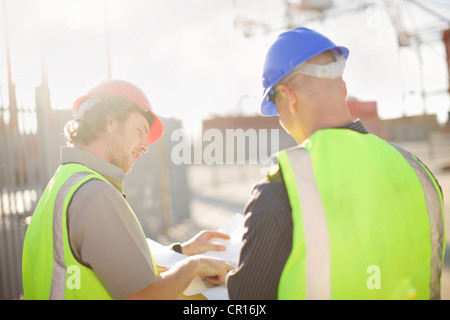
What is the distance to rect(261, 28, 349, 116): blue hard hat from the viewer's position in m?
1.52

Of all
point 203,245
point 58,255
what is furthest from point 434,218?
point 58,255

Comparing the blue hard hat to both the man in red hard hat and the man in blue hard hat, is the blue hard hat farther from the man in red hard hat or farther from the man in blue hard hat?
the man in red hard hat

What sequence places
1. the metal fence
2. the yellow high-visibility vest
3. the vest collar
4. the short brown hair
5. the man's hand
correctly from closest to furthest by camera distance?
the yellow high-visibility vest
the vest collar
the short brown hair
the man's hand
the metal fence

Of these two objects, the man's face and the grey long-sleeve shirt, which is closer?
the grey long-sleeve shirt

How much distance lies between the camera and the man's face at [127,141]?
204 cm

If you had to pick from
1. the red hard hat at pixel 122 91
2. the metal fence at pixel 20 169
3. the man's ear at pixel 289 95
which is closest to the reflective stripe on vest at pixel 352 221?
the man's ear at pixel 289 95

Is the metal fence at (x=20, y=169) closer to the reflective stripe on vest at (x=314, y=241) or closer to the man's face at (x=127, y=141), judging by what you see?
the man's face at (x=127, y=141)

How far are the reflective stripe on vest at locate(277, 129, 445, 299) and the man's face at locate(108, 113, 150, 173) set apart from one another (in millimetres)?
1029

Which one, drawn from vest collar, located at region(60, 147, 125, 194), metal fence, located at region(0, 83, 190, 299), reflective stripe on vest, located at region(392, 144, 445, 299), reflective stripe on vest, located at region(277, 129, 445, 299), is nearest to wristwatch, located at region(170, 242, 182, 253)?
vest collar, located at region(60, 147, 125, 194)

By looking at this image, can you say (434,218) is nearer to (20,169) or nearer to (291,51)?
(291,51)

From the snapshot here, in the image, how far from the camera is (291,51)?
5.05ft

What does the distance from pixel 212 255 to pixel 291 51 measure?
134 centimetres

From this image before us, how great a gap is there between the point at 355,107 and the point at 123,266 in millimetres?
21827

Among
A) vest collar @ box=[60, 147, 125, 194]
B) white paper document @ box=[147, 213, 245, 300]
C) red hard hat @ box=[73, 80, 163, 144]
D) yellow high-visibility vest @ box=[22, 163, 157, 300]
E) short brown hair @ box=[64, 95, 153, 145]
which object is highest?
red hard hat @ box=[73, 80, 163, 144]
